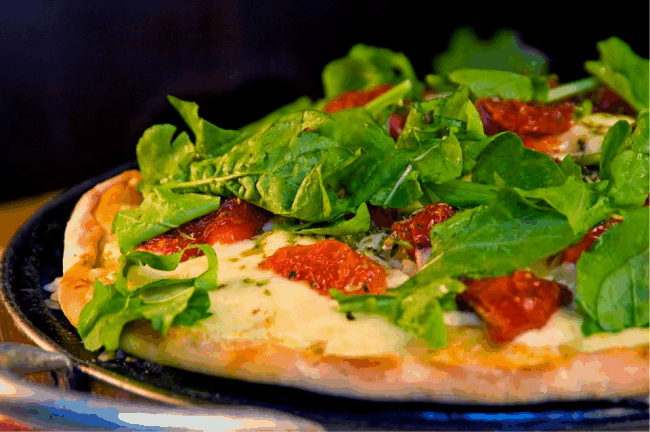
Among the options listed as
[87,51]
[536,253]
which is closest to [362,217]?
[536,253]

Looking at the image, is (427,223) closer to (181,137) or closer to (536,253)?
(536,253)

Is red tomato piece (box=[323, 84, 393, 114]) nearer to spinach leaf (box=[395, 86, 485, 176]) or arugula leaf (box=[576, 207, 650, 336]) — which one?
spinach leaf (box=[395, 86, 485, 176])

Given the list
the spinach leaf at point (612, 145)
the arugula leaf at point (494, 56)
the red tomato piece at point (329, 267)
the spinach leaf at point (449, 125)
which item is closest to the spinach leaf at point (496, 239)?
the red tomato piece at point (329, 267)

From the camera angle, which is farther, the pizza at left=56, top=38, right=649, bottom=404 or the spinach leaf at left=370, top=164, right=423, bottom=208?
the spinach leaf at left=370, top=164, right=423, bottom=208

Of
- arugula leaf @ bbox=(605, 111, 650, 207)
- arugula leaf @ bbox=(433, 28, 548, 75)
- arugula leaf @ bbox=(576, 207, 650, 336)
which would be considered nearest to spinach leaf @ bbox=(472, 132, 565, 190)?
arugula leaf @ bbox=(605, 111, 650, 207)

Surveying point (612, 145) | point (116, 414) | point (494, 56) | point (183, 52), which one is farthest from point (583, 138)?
point (183, 52)

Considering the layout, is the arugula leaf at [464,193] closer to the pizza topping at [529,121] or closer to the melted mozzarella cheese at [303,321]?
the melted mozzarella cheese at [303,321]
